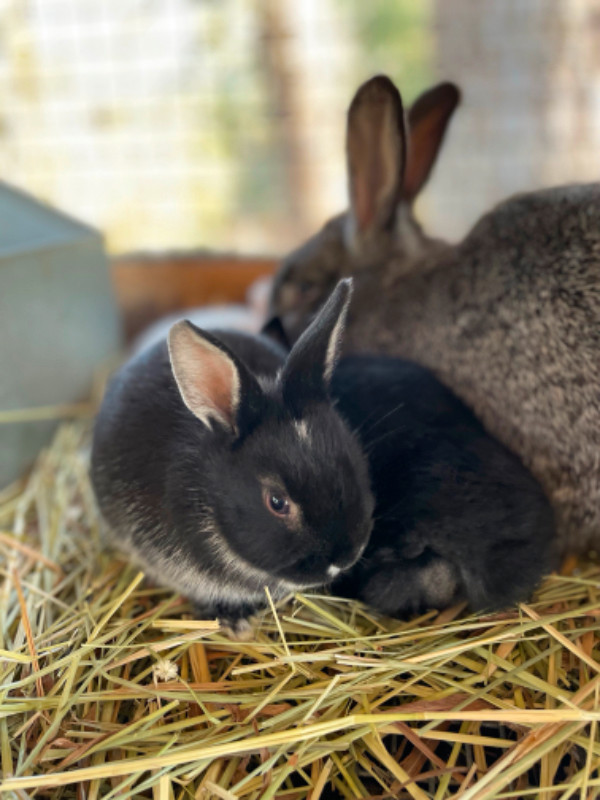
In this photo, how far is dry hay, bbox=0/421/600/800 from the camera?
4.14 feet

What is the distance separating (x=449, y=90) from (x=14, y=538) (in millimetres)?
2001

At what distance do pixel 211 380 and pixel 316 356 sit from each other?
23 cm

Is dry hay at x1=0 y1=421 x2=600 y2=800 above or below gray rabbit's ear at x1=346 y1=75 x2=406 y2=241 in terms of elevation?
below

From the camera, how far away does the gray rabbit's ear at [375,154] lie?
1940mm

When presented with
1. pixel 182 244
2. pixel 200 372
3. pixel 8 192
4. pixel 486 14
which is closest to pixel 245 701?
pixel 200 372

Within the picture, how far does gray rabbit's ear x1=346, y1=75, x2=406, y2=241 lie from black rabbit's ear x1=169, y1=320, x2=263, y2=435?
3.35ft

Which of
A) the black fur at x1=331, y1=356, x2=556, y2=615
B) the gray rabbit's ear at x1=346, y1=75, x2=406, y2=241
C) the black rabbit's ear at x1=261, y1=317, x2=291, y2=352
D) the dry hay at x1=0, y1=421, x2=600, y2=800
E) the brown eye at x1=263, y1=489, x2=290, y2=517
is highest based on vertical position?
the gray rabbit's ear at x1=346, y1=75, x2=406, y2=241

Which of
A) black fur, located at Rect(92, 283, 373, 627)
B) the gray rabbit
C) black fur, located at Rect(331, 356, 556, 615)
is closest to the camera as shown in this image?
black fur, located at Rect(92, 283, 373, 627)

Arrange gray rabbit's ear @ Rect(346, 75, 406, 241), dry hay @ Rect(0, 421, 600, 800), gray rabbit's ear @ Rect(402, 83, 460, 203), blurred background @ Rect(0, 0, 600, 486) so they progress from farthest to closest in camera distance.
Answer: blurred background @ Rect(0, 0, 600, 486) → gray rabbit's ear @ Rect(402, 83, 460, 203) → gray rabbit's ear @ Rect(346, 75, 406, 241) → dry hay @ Rect(0, 421, 600, 800)

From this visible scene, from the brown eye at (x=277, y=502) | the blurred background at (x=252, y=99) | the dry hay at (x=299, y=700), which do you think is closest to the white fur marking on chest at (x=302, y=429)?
the brown eye at (x=277, y=502)

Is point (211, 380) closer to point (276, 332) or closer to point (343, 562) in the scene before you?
point (343, 562)

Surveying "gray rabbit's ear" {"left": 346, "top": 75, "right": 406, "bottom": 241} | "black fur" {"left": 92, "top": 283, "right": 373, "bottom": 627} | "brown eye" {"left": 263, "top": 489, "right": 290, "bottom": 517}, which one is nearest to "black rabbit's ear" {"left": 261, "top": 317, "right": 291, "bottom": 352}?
"black fur" {"left": 92, "top": 283, "right": 373, "bottom": 627}

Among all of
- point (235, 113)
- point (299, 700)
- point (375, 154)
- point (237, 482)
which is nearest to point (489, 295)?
point (375, 154)

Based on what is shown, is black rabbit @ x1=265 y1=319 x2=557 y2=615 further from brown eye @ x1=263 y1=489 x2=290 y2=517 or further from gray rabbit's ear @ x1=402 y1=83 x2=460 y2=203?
gray rabbit's ear @ x1=402 y1=83 x2=460 y2=203
